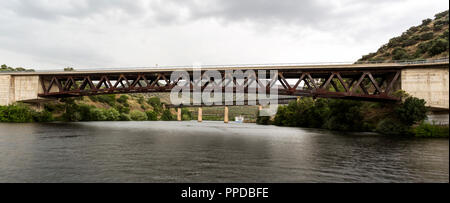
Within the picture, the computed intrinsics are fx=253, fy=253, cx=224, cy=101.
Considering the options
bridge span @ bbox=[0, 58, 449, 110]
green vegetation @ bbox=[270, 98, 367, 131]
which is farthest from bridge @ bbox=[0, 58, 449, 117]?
green vegetation @ bbox=[270, 98, 367, 131]

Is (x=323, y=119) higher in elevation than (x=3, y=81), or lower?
lower

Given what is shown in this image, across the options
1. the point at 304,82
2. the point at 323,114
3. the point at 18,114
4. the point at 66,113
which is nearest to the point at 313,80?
the point at 304,82

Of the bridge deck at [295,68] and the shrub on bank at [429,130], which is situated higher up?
the bridge deck at [295,68]

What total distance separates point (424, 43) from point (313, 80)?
27.7 m

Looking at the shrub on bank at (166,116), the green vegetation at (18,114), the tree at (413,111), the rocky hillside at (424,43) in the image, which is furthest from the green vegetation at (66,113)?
the rocky hillside at (424,43)

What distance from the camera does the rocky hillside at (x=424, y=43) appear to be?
122 feet

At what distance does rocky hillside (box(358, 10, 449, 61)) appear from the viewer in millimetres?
37219

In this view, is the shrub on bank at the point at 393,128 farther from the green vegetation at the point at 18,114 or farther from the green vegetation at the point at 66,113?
the green vegetation at the point at 66,113

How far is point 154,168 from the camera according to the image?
15.1 meters

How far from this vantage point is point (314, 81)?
190 feet

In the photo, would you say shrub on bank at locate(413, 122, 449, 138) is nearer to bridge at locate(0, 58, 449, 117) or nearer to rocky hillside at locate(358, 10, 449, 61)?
bridge at locate(0, 58, 449, 117)
